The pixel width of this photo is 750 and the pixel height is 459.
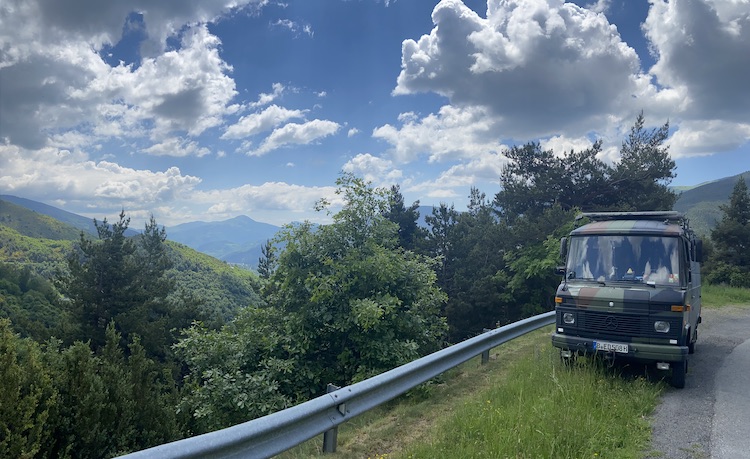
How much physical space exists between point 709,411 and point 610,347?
1415mm

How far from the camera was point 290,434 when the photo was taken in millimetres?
3807

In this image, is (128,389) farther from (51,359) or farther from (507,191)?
(507,191)

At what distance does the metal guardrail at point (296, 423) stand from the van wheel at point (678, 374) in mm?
3448

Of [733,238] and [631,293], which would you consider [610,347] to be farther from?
[733,238]

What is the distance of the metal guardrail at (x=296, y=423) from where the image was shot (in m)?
2.95

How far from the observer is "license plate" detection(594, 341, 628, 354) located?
22.5 feet

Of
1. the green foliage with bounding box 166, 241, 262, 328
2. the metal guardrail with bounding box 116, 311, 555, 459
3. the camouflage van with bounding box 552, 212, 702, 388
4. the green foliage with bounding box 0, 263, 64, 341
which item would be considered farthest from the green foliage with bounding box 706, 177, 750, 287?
the green foliage with bounding box 166, 241, 262, 328

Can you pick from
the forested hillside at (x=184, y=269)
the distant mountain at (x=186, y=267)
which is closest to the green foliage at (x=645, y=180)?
the forested hillside at (x=184, y=269)

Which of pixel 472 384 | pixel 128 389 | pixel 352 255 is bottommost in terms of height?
pixel 128 389

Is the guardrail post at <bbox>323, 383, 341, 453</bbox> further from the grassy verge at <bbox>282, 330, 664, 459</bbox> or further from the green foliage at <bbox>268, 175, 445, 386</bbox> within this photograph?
the green foliage at <bbox>268, 175, 445, 386</bbox>

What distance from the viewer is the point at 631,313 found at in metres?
6.92

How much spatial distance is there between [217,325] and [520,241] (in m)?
28.4

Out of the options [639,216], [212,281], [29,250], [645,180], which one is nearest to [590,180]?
[645,180]

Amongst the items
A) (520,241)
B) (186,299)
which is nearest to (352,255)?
(520,241)
